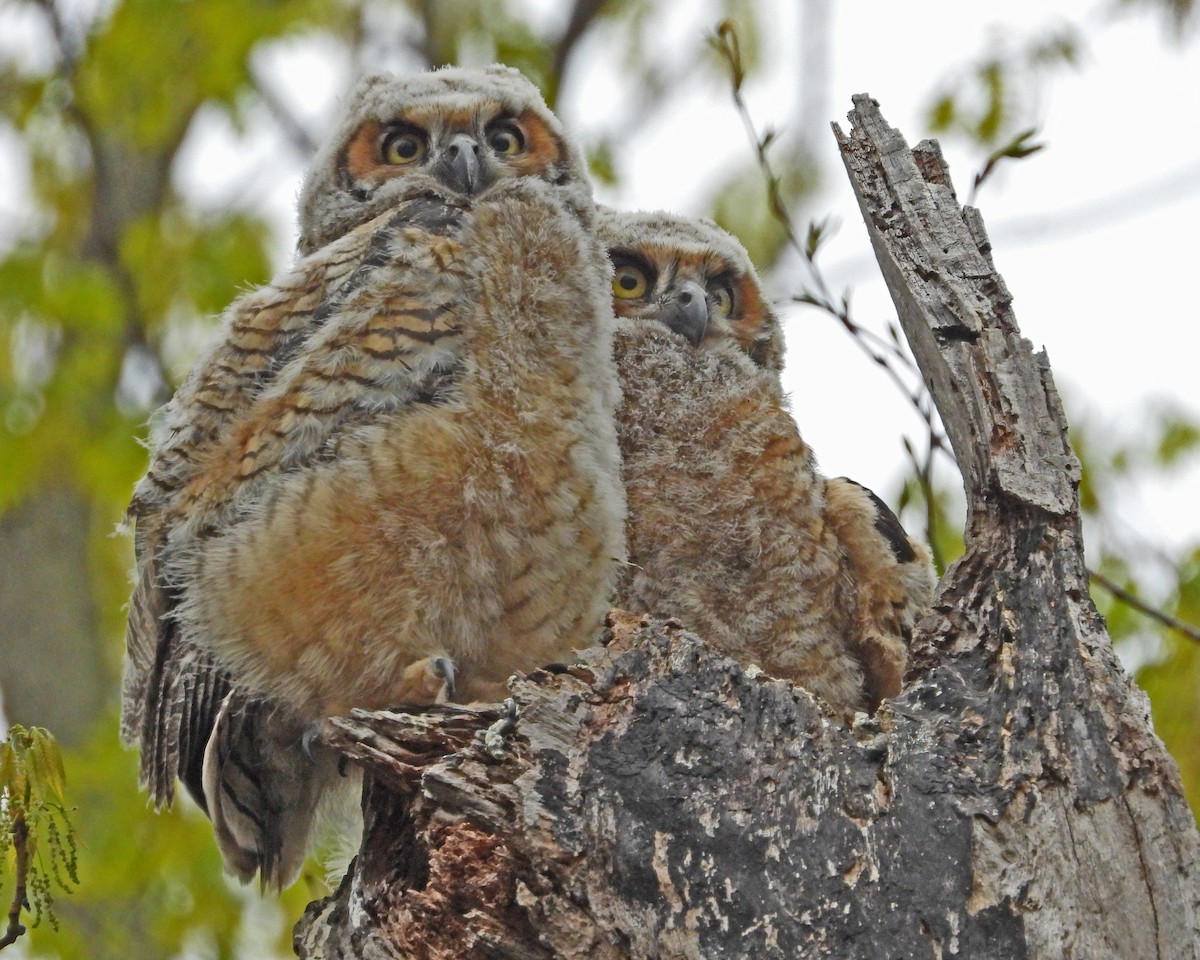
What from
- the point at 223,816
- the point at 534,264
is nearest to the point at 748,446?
the point at 534,264

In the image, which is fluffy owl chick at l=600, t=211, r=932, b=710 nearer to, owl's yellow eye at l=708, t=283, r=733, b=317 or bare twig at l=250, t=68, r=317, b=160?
owl's yellow eye at l=708, t=283, r=733, b=317

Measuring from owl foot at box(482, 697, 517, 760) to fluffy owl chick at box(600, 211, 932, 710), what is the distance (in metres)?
0.93

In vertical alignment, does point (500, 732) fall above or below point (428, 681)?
below

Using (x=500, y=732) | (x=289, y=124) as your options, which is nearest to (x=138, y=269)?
(x=289, y=124)

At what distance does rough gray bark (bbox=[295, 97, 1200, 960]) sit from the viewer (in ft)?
6.04

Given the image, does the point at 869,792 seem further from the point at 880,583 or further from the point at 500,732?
the point at 880,583

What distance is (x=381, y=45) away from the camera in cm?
770

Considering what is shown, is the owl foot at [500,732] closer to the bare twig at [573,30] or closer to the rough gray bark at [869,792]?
the rough gray bark at [869,792]

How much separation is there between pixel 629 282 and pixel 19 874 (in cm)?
195

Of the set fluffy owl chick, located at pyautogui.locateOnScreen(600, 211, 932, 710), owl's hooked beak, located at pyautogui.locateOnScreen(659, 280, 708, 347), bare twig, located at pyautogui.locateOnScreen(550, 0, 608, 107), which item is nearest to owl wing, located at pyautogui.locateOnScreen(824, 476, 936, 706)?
fluffy owl chick, located at pyautogui.locateOnScreen(600, 211, 932, 710)

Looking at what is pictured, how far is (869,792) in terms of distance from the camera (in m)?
1.94

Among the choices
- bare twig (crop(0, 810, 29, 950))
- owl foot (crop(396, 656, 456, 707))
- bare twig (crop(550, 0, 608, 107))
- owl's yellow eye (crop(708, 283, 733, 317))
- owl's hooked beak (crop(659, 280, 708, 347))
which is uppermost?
bare twig (crop(550, 0, 608, 107))

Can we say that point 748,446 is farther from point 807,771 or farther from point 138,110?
point 138,110

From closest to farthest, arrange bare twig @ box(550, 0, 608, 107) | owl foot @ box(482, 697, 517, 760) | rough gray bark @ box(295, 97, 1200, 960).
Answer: rough gray bark @ box(295, 97, 1200, 960)
owl foot @ box(482, 697, 517, 760)
bare twig @ box(550, 0, 608, 107)
